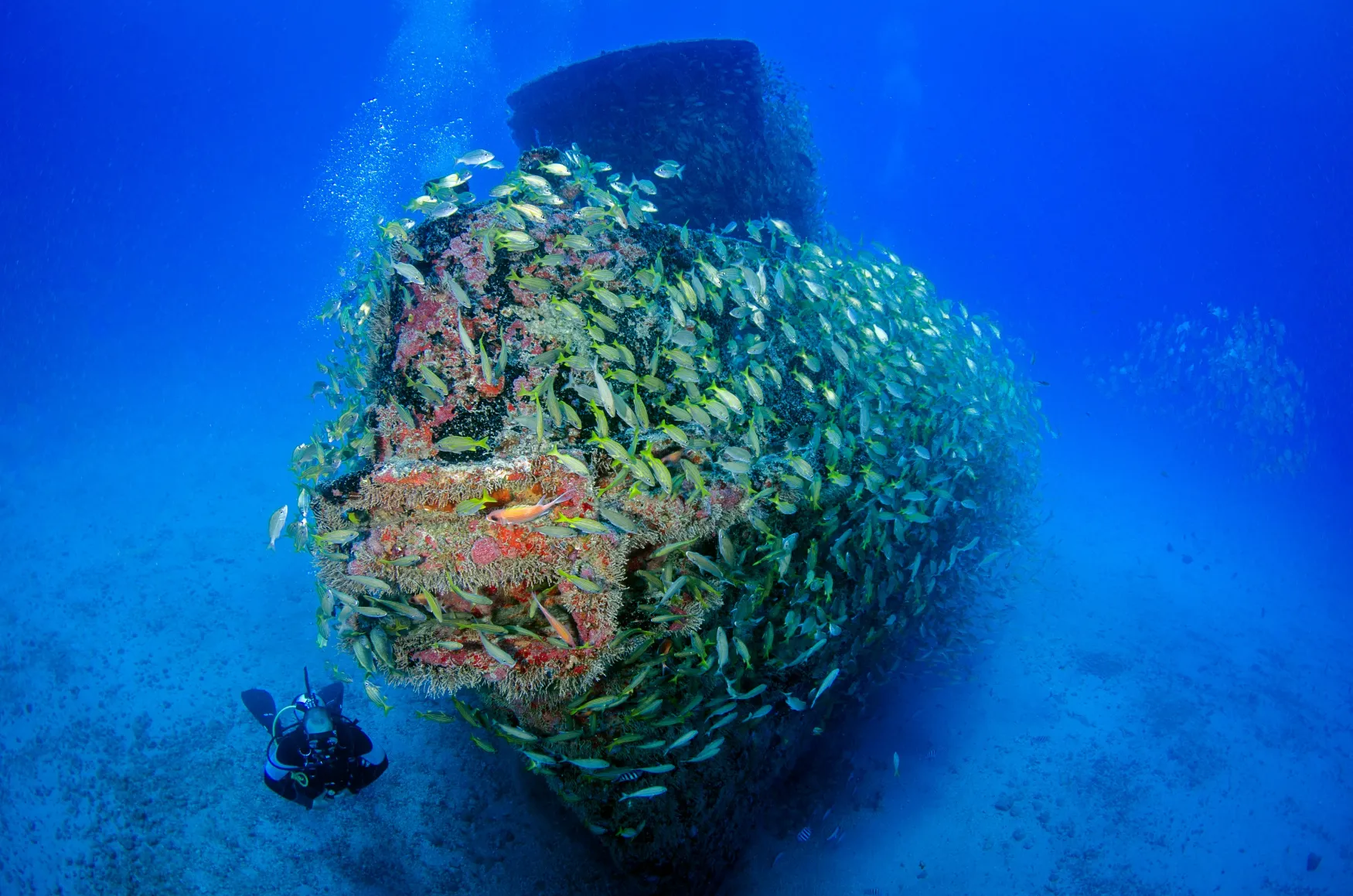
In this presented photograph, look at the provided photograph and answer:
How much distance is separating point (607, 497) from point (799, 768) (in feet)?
16.6

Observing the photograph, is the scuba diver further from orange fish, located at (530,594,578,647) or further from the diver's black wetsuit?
orange fish, located at (530,594,578,647)

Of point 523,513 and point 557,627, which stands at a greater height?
point 523,513

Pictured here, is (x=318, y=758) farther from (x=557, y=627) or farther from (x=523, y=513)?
(x=523, y=513)

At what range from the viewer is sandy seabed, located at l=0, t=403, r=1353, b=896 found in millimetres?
6543

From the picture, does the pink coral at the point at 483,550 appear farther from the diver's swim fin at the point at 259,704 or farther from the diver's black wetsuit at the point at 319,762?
the diver's swim fin at the point at 259,704

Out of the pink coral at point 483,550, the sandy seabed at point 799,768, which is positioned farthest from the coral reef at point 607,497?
the sandy seabed at point 799,768

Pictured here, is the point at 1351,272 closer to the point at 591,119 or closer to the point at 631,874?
the point at 591,119

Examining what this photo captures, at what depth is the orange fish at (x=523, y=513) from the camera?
11.6 ft

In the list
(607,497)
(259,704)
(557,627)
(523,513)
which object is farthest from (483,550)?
(259,704)

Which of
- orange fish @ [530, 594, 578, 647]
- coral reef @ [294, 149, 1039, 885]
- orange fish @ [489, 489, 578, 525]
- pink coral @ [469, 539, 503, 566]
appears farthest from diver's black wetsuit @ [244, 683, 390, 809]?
orange fish @ [489, 489, 578, 525]

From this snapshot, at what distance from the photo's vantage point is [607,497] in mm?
3932

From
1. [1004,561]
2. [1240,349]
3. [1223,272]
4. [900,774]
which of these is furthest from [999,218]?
[900,774]

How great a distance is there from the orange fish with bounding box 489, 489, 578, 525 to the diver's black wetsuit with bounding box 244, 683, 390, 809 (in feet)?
13.3

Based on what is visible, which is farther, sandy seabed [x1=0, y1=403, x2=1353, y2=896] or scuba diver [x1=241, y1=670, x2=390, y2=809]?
sandy seabed [x1=0, y1=403, x2=1353, y2=896]
